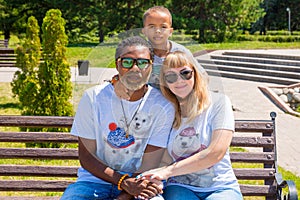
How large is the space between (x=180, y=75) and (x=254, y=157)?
4.38 ft

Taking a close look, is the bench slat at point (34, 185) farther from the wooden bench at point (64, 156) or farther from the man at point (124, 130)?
the man at point (124, 130)

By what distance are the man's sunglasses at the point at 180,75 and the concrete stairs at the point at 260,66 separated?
11.6 metres

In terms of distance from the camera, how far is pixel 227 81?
1659cm

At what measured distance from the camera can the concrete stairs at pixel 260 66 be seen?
51.3ft

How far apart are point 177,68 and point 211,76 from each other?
25cm

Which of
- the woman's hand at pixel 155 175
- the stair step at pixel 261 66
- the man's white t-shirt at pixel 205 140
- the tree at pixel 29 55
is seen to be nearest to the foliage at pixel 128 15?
the stair step at pixel 261 66

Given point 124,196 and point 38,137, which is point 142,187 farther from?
point 38,137

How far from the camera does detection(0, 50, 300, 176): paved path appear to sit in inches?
112

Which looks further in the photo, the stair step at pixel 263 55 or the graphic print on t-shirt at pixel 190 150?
→ the stair step at pixel 263 55

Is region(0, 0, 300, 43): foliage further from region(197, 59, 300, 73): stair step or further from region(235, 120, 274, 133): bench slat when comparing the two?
region(235, 120, 274, 133): bench slat

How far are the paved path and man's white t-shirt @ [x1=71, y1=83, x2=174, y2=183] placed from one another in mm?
136

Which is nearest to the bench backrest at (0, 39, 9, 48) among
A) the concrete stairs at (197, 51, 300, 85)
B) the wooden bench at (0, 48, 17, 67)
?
the wooden bench at (0, 48, 17, 67)

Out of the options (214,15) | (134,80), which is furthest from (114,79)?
(214,15)

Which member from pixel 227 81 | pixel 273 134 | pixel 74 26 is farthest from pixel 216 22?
pixel 273 134
